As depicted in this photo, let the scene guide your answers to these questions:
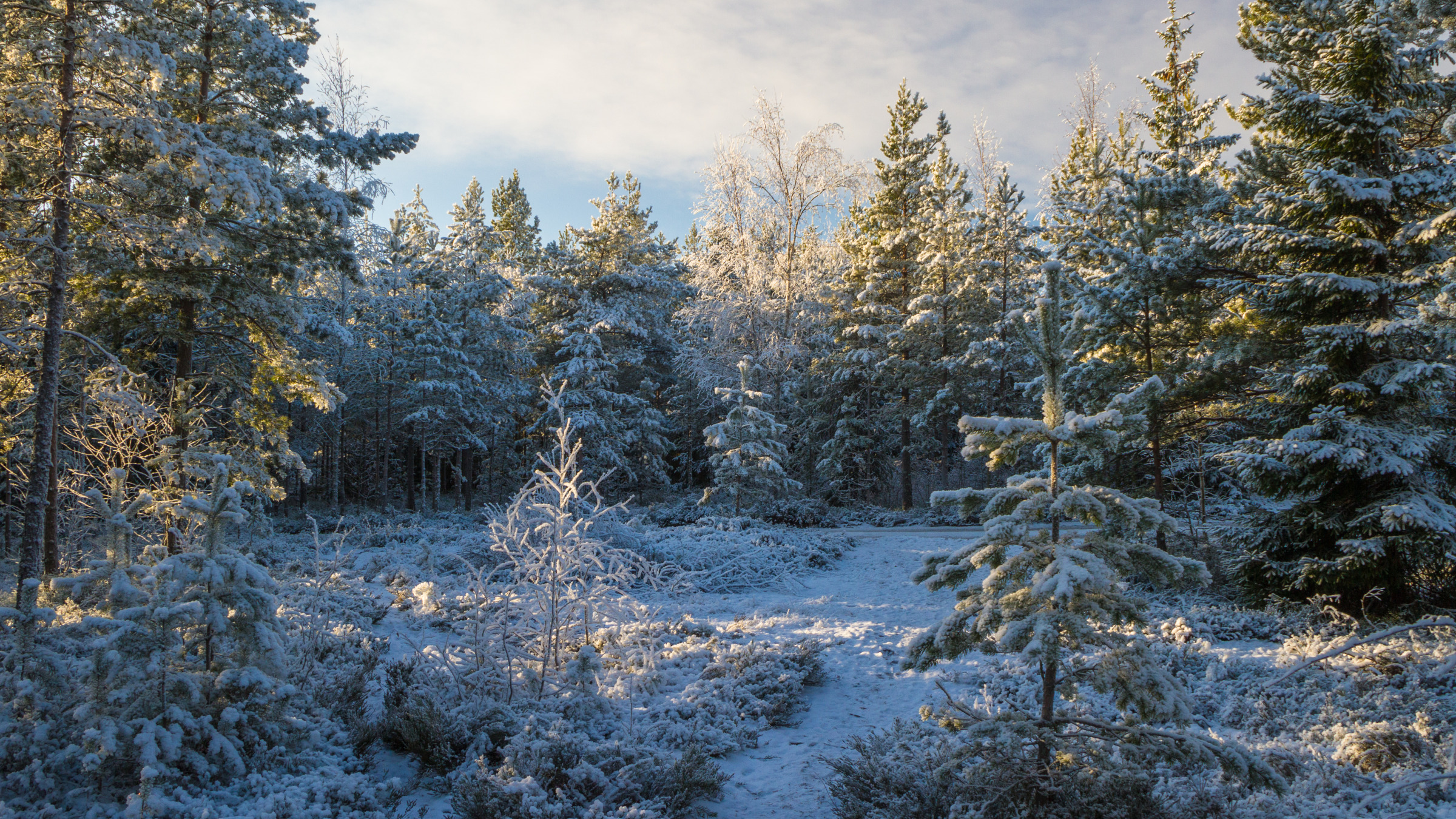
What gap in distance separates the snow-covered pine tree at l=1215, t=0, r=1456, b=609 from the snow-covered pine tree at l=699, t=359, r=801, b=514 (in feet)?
38.3

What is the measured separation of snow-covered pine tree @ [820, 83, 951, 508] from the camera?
2339 cm

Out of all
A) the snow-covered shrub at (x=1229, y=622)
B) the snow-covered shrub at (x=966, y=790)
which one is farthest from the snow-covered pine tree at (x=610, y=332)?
the snow-covered shrub at (x=966, y=790)

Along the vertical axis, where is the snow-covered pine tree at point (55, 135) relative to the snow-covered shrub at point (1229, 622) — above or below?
above

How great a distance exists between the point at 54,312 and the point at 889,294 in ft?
70.7

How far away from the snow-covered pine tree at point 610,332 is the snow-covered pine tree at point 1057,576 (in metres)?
20.6

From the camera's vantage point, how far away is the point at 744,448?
63.8ft

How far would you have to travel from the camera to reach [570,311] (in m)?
27.5

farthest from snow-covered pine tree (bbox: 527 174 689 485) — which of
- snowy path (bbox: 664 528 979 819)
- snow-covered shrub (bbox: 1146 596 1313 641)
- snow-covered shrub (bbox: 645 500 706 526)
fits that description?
snow-covered shrub (bbox: 1146 596 1313 641)

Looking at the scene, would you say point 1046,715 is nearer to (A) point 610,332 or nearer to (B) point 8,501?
(B) point 8,501

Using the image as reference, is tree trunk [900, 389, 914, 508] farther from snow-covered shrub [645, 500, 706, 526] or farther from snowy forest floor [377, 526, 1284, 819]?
snowy forest floor [377, 526, 1284, 819]

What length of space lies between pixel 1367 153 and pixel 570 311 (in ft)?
76.1

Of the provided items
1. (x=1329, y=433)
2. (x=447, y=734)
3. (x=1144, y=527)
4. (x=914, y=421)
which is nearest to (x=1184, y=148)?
(x=1329, y=433)

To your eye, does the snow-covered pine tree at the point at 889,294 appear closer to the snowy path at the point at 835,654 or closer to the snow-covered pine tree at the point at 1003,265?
the snow-covered pine tree at the point at 1003,265

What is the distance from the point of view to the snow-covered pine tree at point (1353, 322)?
7.75 m
